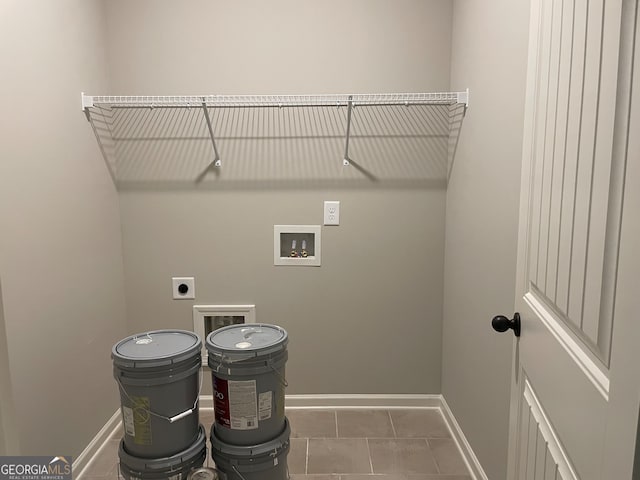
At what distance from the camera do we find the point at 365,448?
2.38m

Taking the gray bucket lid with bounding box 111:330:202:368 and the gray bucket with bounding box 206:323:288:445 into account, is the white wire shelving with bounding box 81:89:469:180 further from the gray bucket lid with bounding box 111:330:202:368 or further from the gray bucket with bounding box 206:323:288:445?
the gray bucket with bounding box 206:323:288:445

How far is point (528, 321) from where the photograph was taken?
1.17 meters

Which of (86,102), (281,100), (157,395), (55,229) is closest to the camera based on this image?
(157,395)

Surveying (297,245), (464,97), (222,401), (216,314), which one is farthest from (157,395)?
(464,97)

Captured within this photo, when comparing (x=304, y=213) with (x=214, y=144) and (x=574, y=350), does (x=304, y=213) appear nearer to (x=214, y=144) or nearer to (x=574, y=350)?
(x=214, y=144)

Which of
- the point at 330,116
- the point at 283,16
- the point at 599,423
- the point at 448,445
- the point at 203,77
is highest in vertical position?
the point at 283,16

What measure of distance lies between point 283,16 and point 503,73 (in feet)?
4.03

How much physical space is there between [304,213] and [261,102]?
2.07 ft

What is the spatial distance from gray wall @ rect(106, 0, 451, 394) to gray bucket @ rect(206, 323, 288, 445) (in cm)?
81

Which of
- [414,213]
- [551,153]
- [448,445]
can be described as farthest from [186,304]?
[551,153]

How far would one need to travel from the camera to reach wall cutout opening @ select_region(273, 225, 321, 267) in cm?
259

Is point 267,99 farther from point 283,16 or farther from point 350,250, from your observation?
point 350,250

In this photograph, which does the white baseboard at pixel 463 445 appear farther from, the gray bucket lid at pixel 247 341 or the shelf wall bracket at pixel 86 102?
the shelf wall bracket at pixel 86 102

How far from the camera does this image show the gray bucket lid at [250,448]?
Result: 1.79m
